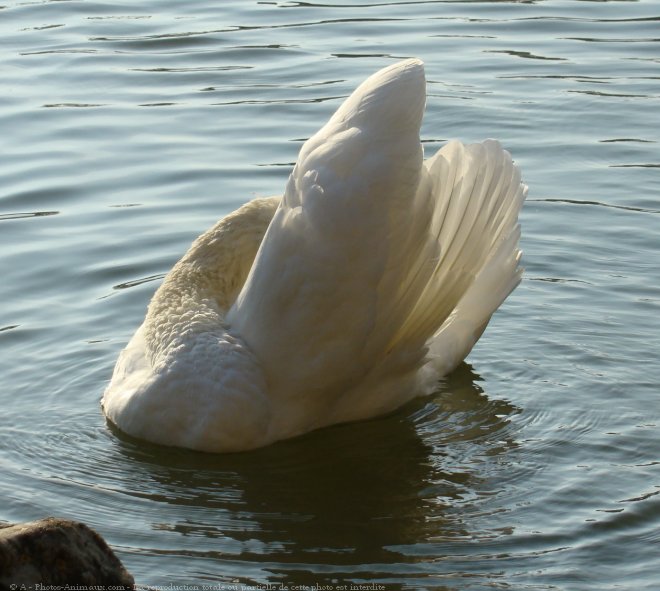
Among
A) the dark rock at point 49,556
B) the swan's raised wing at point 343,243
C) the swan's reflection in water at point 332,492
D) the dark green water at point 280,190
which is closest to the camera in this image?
the dark rock at point 49,556

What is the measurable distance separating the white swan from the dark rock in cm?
185

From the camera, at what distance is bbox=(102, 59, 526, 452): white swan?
602cm

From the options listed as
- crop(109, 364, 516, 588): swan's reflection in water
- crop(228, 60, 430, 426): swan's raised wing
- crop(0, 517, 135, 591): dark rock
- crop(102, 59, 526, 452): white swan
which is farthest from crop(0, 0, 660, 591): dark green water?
crop(0, 517, 135, 591): dark rock

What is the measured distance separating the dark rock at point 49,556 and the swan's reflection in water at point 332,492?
3.22 ft

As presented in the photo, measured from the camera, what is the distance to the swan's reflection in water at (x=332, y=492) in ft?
18.6

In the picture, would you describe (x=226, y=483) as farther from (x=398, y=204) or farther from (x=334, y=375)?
(x=398, y=204)

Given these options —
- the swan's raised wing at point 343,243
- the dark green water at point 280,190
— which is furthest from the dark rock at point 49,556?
the swan's raised wing at point 343,243

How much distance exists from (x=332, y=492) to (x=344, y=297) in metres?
0.86

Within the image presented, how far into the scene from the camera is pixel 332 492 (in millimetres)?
6383

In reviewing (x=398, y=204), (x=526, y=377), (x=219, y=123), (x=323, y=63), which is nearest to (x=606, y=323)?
(x=526, y=377)

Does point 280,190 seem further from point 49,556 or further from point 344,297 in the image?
point 49,556

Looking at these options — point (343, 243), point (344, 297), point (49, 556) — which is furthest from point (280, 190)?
point (49, 556)

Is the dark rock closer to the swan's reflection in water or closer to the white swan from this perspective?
the swan's reflection in water

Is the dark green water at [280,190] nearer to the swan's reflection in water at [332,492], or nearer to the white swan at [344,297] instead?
the swan's reflection in water at [332,492]
